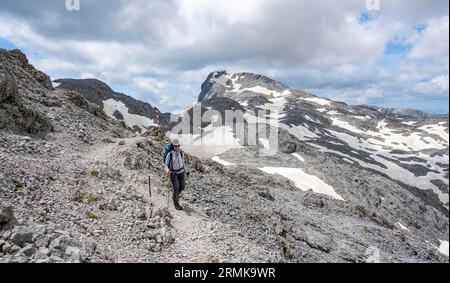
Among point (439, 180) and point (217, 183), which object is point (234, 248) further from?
point (439, 180)

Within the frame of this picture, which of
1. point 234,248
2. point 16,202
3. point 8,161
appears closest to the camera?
point 16,202

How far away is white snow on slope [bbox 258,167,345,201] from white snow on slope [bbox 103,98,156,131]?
177 ft

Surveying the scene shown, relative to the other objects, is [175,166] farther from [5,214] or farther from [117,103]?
[117,103]

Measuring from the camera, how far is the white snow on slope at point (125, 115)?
108 meters

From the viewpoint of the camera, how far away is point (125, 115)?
113125 mm

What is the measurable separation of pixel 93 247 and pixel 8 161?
7150 millimetres

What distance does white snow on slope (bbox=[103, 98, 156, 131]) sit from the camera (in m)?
108

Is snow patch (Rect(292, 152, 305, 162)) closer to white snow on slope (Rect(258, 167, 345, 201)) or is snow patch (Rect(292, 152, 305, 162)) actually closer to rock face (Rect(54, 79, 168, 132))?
white snow on slope (Rect(258, 167, 345, 201))

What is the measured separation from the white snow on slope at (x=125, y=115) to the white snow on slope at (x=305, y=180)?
53996mm

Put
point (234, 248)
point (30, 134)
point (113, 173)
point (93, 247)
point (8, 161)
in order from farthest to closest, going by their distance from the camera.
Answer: point (30, 134) → point (113, 173) → point (8, 161) → point (234, 248) → point (93, 247)

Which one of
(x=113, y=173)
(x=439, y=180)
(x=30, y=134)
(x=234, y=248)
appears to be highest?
(x=30, y=134)

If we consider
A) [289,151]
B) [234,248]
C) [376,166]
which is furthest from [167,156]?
[376,166]

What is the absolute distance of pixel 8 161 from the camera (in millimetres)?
17750

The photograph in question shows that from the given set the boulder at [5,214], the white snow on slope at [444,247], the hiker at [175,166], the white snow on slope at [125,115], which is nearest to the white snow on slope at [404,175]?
the white snow on slope at [444,247]
